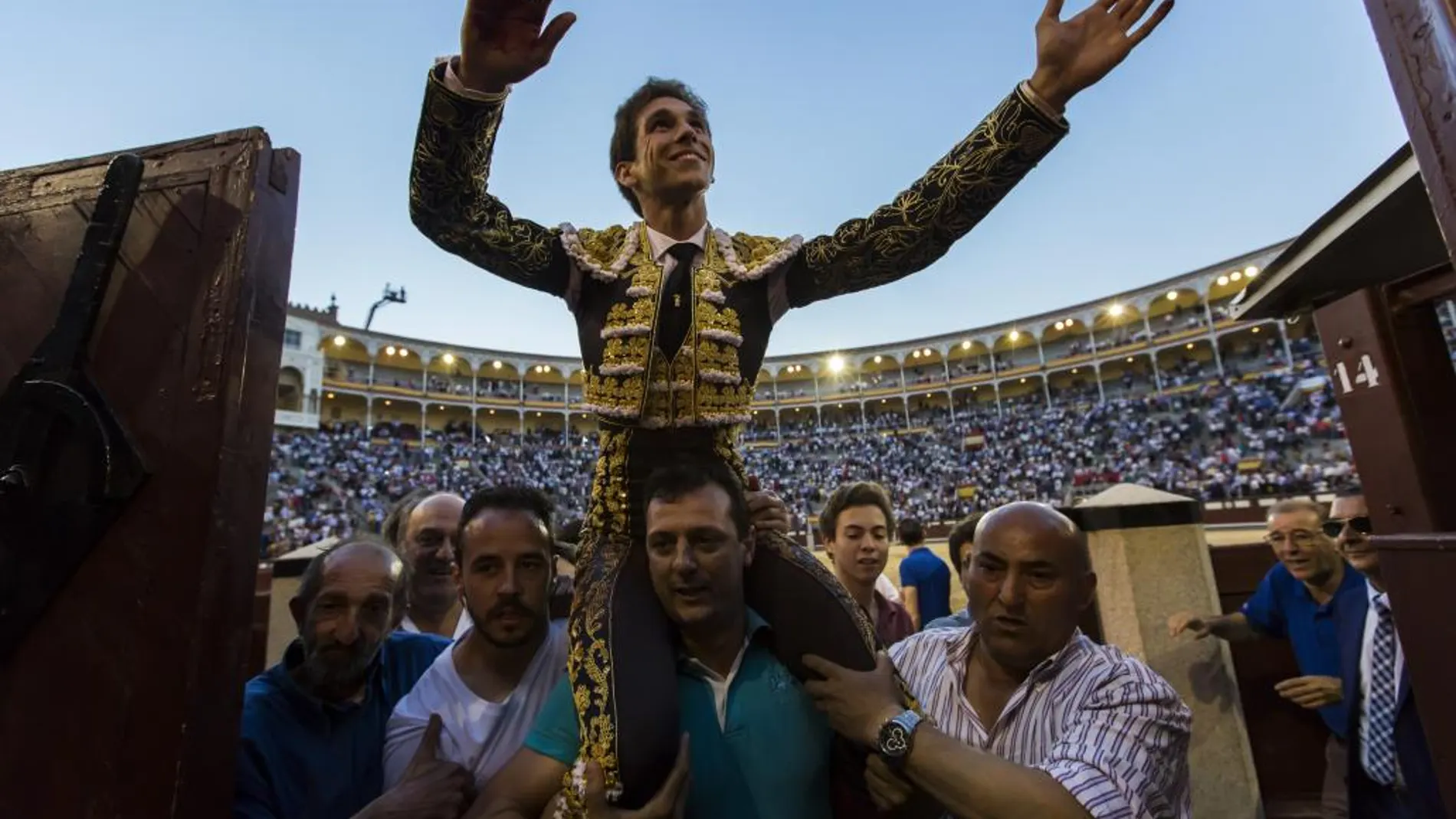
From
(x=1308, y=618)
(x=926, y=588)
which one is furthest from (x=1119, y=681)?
(x=926, y=588)

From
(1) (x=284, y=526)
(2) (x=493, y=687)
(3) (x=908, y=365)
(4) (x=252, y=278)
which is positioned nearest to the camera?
(4) (x=252, y=278)

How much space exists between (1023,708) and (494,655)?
1.63 meters

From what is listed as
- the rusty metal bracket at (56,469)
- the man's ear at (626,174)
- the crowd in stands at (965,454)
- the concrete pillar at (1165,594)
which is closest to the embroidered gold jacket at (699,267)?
the man's ear at (626,174)

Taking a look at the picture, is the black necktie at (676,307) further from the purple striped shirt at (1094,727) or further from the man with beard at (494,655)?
the purple striped shirt at (1094,727)

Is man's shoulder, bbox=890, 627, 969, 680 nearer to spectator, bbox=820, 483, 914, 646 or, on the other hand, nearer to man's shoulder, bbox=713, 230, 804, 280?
spectator, bbox=820, 483, 914, 646

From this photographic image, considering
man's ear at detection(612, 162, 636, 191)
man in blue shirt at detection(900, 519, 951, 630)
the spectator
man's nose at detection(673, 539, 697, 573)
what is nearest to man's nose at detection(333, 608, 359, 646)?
man's nose at detection(673, 539, 697, 573)

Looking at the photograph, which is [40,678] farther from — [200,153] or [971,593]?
[971,593]

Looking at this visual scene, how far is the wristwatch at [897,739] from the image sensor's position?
1.45 meters

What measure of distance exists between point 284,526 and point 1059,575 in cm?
2994

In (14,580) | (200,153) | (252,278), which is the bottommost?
(14,580)

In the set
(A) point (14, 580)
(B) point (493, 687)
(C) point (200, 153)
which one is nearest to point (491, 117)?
(C) point (200, 153)

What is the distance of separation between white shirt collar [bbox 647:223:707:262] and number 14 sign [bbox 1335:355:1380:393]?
1951 millimetres

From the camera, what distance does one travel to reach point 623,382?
1814 mm

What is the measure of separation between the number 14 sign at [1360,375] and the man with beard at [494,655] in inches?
98.1
